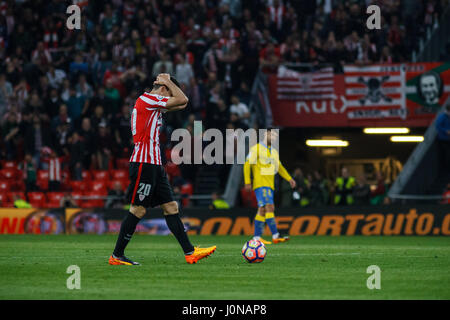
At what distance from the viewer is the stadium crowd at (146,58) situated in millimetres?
25156

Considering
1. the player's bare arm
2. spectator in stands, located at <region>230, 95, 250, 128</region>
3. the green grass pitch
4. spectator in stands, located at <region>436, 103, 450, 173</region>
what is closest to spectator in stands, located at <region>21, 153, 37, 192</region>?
spectator in stands, located at <region>230, 95, 250, 128</region>

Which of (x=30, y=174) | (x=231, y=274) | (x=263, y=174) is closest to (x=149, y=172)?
(x=231, y=274)

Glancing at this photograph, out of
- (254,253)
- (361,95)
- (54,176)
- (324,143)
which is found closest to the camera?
(254,253)

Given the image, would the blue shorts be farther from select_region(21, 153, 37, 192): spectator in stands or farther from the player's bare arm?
select_region(21, 153, 37, 192): spectator in stands

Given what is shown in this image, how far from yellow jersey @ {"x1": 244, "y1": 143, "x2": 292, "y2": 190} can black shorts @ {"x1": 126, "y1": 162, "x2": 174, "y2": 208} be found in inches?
223

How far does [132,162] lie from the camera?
38.2ft

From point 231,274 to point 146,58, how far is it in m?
16.9

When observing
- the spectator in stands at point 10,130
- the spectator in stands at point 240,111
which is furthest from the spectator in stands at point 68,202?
the spectator in stands at point 240,111

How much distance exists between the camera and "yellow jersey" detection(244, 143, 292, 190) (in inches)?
682

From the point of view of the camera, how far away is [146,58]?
26.5 m

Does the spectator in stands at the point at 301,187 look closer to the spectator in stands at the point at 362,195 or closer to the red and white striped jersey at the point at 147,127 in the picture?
the spectator in stands at the point at 362,195

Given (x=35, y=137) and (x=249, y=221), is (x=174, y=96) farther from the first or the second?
(x=35, y=137)

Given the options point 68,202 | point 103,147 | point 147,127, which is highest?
point 147,127
